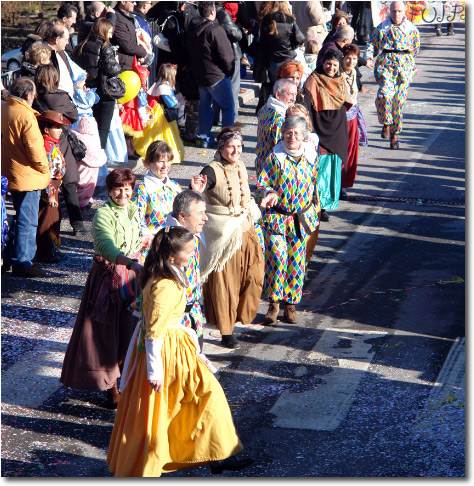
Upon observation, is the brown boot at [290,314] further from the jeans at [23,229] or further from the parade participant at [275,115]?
the jeans at [23,229]

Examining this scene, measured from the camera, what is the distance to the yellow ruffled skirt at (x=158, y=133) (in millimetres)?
11758

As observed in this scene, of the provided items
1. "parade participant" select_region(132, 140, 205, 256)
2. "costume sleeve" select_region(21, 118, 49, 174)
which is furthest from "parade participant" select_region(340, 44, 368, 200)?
"parade participant" select_region(132, 140, 205, 256)

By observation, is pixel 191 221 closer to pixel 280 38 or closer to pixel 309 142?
pixel 309 142

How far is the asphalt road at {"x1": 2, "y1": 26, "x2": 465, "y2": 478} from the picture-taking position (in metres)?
5.59

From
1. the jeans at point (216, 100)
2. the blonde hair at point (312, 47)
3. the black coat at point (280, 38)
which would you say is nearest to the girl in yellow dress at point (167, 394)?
the jeans at point (216, 100)

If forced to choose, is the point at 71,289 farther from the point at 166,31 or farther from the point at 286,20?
the point at 286,20

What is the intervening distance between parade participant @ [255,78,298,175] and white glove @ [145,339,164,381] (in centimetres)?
362

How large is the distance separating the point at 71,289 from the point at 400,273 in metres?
3.16

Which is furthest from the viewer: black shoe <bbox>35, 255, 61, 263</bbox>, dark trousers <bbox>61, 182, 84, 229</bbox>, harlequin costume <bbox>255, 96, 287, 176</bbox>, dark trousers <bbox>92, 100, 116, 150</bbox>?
dark trousers <bbox>92, 100, 116, 150</bbox>

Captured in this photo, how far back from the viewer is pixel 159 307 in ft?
16.3

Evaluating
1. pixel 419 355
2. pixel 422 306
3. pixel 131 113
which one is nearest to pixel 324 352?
pixel 419 355

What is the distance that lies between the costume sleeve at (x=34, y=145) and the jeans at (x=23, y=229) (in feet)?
1.03

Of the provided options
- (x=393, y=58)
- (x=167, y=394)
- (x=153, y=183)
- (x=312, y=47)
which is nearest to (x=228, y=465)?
(x=167, y=394)

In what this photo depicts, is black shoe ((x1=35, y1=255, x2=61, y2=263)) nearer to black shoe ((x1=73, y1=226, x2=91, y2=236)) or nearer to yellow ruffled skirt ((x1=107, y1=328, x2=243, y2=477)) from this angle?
black shoe ((x1=73, y1=226, x2=91, y2=236))
